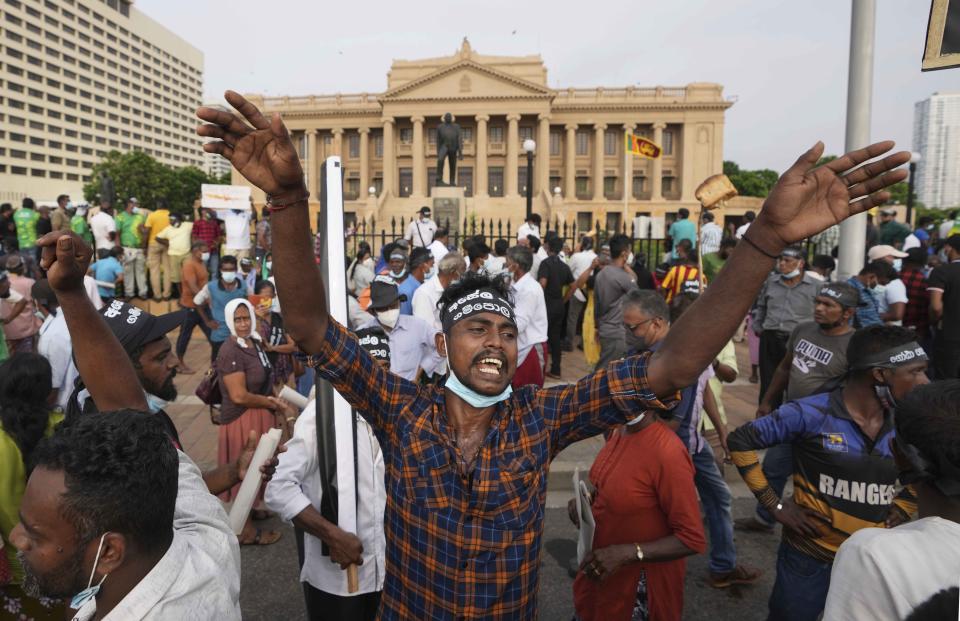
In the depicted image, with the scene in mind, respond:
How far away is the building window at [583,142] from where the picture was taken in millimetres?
63094

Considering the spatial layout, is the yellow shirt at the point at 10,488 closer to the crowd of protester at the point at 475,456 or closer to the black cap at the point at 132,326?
the crowd of protester at the point at 475,456

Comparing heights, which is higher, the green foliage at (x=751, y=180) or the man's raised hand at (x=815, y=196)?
the green foliage at (x=751, y=180)

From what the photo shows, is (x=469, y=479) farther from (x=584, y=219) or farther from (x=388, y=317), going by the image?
(x=584, y=219)

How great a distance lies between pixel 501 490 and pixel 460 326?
1.68ft

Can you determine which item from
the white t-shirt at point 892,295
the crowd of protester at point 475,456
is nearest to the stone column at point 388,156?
the white t-shirt at point 892,295

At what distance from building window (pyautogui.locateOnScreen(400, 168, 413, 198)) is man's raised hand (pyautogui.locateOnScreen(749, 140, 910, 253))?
2458 inches

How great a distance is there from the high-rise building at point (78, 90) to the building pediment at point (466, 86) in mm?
58136

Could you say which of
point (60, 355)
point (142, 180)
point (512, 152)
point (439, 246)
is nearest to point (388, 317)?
point (60, 355)

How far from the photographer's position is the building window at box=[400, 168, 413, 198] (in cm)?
6274

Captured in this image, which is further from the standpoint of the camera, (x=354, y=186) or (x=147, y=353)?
(x=354, y=186)

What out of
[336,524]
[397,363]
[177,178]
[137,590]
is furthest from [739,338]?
[177,178]

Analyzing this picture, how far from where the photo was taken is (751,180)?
77.1 metres

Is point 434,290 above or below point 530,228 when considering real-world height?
below

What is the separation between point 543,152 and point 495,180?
6.26 m
